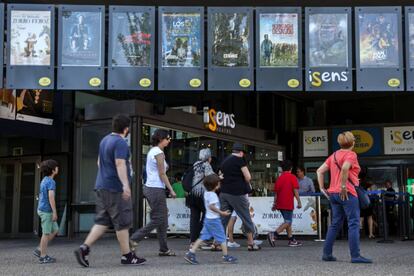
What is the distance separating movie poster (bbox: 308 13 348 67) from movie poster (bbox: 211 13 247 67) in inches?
48.5

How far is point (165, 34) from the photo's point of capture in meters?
11.1

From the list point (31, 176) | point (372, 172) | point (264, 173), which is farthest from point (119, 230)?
point (372, 172)

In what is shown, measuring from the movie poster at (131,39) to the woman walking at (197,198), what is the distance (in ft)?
8.63

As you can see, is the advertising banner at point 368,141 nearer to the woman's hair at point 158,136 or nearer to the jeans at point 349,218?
the jeans at point 349,218

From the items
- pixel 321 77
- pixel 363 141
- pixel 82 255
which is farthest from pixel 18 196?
pixel 363 141

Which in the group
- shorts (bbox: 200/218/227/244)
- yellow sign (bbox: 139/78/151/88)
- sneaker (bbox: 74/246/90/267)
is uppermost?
yellow sign (bbox: 139/78/151/88)

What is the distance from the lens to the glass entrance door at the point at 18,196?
1530 cm

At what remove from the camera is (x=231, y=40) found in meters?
11.2

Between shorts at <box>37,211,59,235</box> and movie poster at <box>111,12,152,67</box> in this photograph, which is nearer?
shorts at <box>37,211,59,235</box>

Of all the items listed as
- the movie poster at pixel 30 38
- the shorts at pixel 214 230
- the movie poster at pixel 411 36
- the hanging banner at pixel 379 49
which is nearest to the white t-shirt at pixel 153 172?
the shorts at pixel 214 230

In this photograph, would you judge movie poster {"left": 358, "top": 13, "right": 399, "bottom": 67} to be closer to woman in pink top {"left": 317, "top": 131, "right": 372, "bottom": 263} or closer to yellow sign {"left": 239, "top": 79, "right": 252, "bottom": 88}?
yellow sign {"left": 239, "top": 79, "right": 252, "bottom": 88}

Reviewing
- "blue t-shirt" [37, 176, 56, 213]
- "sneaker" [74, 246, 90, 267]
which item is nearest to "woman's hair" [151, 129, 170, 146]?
"blue t-shirt" [37, 176, 56, 213]

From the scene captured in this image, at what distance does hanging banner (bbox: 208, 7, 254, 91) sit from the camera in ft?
36.2

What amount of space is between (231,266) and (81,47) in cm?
559
